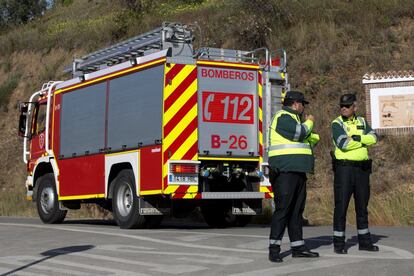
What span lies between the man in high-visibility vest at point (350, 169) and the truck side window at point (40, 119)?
9.77m

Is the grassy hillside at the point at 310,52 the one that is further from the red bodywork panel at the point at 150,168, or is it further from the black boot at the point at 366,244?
the black boot at the point at 366,244

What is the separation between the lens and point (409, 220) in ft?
48.8

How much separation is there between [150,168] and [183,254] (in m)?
4.16

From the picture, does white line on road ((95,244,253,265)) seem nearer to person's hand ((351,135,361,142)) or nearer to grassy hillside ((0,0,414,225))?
person's hand ((351,135,361,142))

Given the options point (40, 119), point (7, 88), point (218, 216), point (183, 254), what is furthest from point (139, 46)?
point (7, 88)

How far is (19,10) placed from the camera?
5353 cm

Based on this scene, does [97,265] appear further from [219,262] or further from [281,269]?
[281,269]

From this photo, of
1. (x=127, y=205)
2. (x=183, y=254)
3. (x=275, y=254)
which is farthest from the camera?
(x=127, y=205)

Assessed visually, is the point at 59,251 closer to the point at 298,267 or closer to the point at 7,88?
the point at 298,267

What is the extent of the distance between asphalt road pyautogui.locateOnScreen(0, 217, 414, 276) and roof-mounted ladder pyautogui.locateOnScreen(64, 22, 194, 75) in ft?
11.3

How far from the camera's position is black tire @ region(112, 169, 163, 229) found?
1499 cm

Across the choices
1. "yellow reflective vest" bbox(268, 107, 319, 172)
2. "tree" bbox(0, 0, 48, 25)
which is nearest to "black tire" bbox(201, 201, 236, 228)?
"yellow reflective vest" bbox(268, 107, 319, 172)

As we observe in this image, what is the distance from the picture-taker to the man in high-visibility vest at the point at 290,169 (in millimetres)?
9398

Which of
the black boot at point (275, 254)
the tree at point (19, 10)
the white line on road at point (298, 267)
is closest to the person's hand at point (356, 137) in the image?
the white line on road at point (298, 267)
